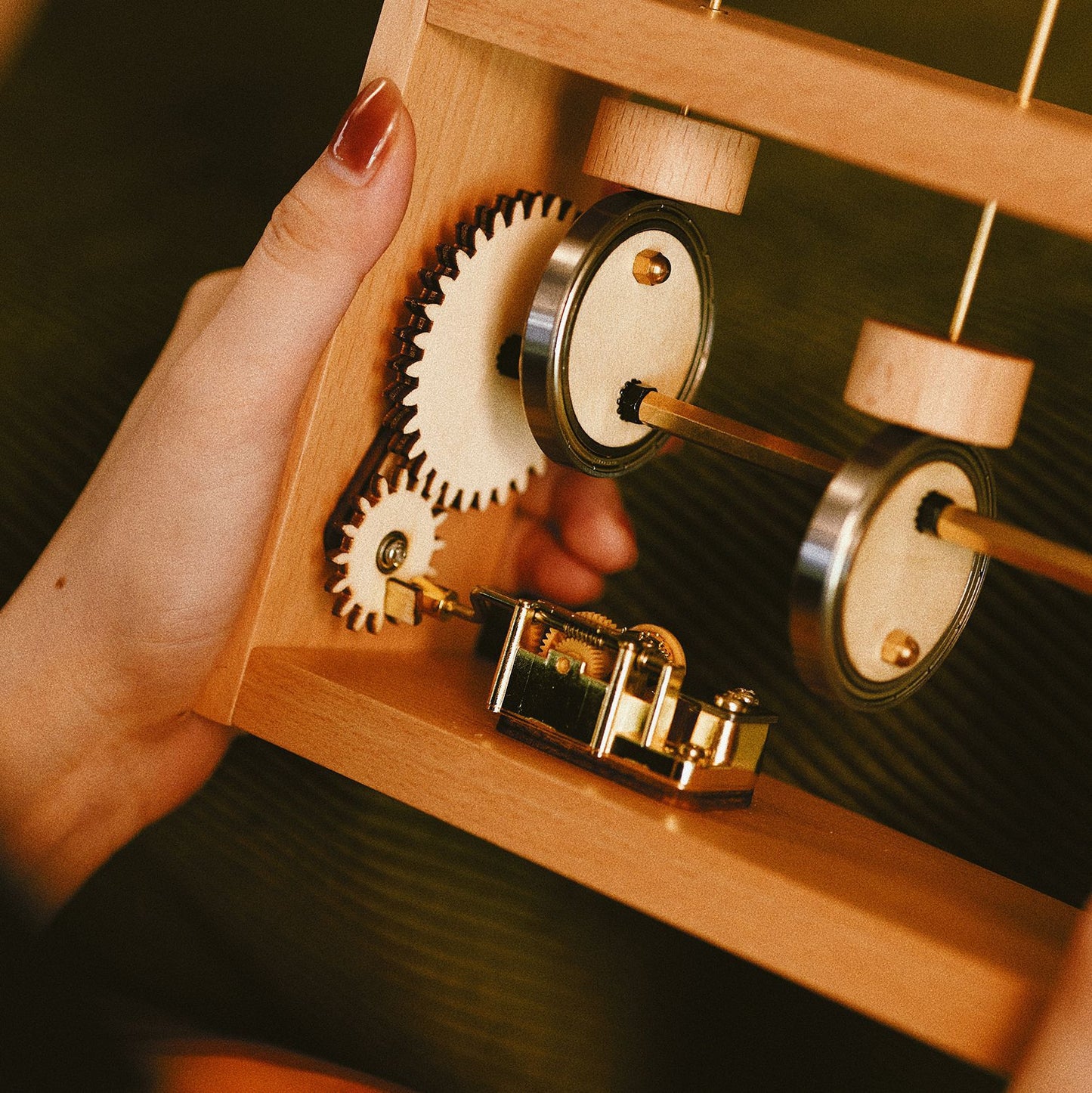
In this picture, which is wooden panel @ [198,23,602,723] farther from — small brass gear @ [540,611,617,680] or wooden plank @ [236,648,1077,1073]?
small brass gear @ [540,611,617,680]

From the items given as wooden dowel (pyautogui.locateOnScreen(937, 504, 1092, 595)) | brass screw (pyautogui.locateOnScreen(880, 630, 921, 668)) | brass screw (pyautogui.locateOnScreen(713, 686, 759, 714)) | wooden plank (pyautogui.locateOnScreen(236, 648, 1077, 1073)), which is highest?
wooden dowel (pyautogui.locateOnScreen(937, 504, 1092, 595))

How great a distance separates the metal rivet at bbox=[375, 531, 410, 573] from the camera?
708 millimetres

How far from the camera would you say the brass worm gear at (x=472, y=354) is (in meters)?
0.67

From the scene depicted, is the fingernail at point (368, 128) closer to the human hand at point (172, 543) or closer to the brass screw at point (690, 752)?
the human hand at point (172, 543)

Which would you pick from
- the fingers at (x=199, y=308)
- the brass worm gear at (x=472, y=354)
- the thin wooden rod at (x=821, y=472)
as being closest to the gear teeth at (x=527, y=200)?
the brass worm gear at (x=472, y=354)

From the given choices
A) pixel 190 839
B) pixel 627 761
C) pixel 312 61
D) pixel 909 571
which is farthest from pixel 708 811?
pixel 312 61

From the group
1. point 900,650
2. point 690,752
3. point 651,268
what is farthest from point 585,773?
point 651,268

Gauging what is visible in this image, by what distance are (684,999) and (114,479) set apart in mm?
496

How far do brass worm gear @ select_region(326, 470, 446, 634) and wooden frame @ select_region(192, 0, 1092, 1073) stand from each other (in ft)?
0.05

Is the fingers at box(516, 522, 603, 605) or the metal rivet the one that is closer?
the metal rivet

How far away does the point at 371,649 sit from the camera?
Result: 744mm

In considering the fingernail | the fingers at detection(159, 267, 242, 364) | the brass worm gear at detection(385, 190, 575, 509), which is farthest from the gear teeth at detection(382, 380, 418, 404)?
the fingers at detection(159, 267, 242, 364)

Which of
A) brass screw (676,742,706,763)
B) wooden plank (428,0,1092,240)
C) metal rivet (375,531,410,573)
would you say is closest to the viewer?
wooden plank (428,0,1092,240)

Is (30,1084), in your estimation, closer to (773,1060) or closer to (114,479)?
(114,479)
